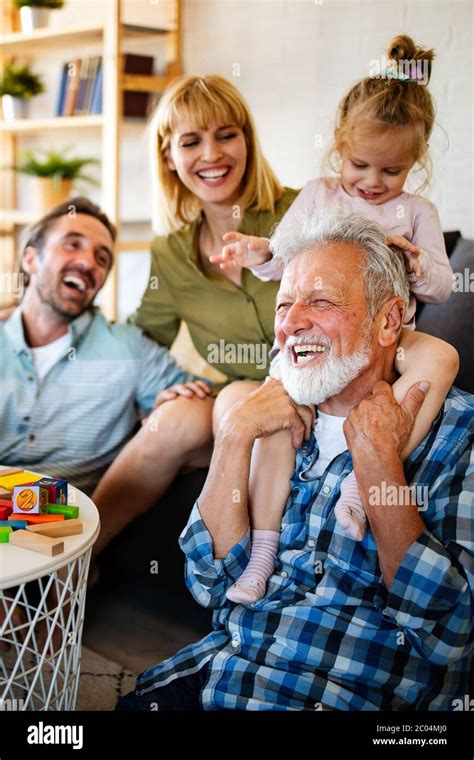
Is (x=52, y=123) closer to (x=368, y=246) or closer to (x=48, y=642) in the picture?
(x=368, y=246)

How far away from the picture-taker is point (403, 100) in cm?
170

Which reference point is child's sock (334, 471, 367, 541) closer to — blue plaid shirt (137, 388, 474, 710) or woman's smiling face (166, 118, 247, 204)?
blue plaid shirt (137, 388, 474, 710)

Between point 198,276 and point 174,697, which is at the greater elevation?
point 198,276

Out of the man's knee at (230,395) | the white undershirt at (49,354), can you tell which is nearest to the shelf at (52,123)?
the white undershirt at (49,354)

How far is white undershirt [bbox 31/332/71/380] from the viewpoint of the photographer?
232 centimetres

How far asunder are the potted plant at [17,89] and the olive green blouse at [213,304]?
2.68 ft

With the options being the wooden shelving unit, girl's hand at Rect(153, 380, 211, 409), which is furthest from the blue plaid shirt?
the wooden shelving unit

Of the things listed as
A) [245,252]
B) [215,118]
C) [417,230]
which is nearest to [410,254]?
[417,230]

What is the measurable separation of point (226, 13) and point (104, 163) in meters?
0.67

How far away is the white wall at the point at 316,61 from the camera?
171 cm

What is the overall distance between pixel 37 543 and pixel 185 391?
2.08 feet

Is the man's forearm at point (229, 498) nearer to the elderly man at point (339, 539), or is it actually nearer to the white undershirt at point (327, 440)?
the elderly man at point (339, 539)

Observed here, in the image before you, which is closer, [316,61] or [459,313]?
[459,313]

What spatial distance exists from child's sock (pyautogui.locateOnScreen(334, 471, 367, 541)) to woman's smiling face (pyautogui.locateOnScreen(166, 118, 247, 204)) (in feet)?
2.48
